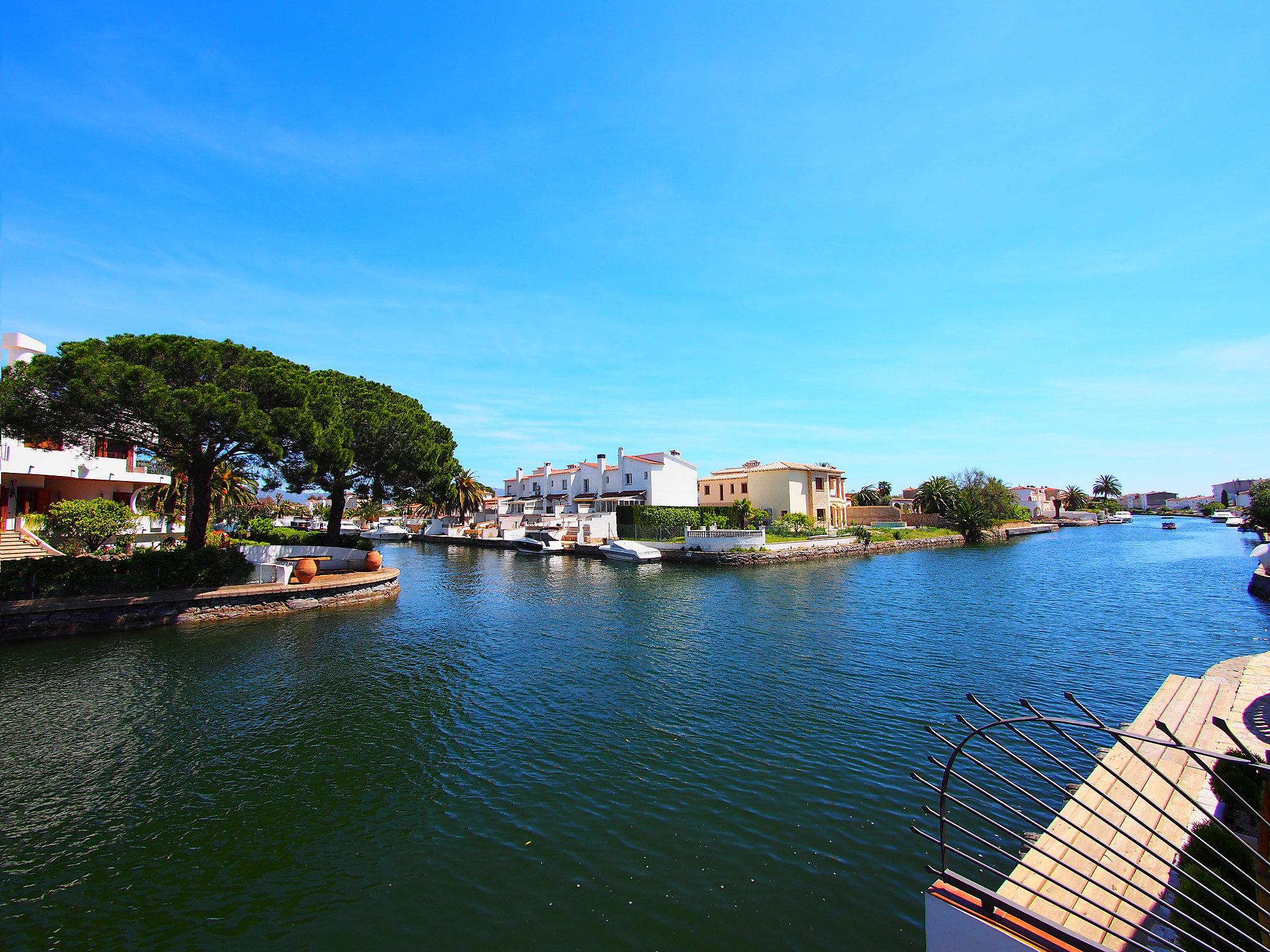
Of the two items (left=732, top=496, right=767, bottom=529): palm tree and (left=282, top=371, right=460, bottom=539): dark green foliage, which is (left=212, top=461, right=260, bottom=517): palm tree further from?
(left=732, top=496, right=767, bottom=529): palm tree

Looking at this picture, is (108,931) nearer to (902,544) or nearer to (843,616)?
(843,616)

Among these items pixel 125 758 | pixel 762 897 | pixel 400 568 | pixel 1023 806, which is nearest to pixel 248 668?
pixel 125 758

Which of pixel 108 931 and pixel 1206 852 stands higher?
pixel 1206 852

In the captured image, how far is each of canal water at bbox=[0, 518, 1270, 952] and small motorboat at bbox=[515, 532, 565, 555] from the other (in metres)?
31.4

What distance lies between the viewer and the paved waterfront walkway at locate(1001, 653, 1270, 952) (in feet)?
16.1

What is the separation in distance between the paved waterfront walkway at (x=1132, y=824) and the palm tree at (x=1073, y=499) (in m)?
150

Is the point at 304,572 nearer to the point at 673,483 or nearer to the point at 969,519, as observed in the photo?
the point at 673,483

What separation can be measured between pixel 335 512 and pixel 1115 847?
3380 centimetres

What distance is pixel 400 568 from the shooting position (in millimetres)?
43312

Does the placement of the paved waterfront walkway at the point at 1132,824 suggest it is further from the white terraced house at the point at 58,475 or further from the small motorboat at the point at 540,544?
the small motorboat at the point at 540,544

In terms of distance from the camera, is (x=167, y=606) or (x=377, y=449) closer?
(x=167, y=606)

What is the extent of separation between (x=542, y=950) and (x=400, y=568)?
40340mm

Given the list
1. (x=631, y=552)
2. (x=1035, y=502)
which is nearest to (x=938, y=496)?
(x=631, y=552)

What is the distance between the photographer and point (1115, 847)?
21.4 ft
